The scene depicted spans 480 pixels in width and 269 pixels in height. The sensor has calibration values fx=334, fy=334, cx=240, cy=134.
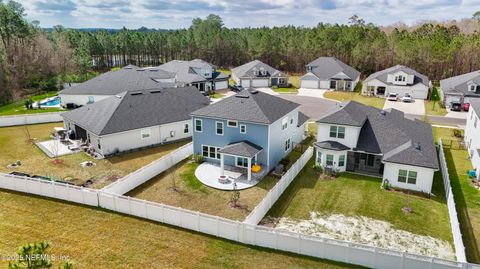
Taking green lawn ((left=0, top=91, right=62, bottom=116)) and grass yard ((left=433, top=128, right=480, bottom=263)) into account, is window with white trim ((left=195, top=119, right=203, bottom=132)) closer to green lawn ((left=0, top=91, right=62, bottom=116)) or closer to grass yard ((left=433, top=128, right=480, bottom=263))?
grass yard ((left=433, top=128, right=480, bottom=263))

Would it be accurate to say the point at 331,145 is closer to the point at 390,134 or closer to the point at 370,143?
the point at 370,143

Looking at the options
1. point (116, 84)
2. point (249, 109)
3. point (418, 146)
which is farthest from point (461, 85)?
point (116, 84)

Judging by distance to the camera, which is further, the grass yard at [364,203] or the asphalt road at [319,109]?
the asphalt road at [319,109]

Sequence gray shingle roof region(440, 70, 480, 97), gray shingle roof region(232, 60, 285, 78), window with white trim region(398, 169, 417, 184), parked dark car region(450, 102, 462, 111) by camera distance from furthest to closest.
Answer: gray shingle roof region(232, 60, 285, 78), gray shingle roof region(440, 70, 480, 97), parked dark car region(450, 102, 462, 111), window with white trim region(398, 169, 417, 184)

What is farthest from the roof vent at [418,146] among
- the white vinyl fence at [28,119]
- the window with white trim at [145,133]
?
the white vinyl fence at [28,119]

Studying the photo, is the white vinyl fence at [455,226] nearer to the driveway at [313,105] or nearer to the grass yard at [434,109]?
the driveway at [313,105]

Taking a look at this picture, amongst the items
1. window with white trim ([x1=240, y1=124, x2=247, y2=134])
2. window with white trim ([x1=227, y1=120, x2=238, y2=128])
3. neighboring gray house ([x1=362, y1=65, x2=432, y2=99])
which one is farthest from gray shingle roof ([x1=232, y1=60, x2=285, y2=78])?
window with white trim ([x1=240, y1=124, x2=247, y2=134])

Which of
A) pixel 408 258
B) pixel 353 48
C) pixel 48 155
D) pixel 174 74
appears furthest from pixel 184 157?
pixel 353 48

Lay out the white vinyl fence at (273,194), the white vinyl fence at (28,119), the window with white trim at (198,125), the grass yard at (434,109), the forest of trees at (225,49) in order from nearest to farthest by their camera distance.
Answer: the white vinyl fence at (273,194) → the window with white trim at (198,125) → the white vinyl fence at (28,119) → the grass yard at (434,109) → the forest of trees at (225,49)
